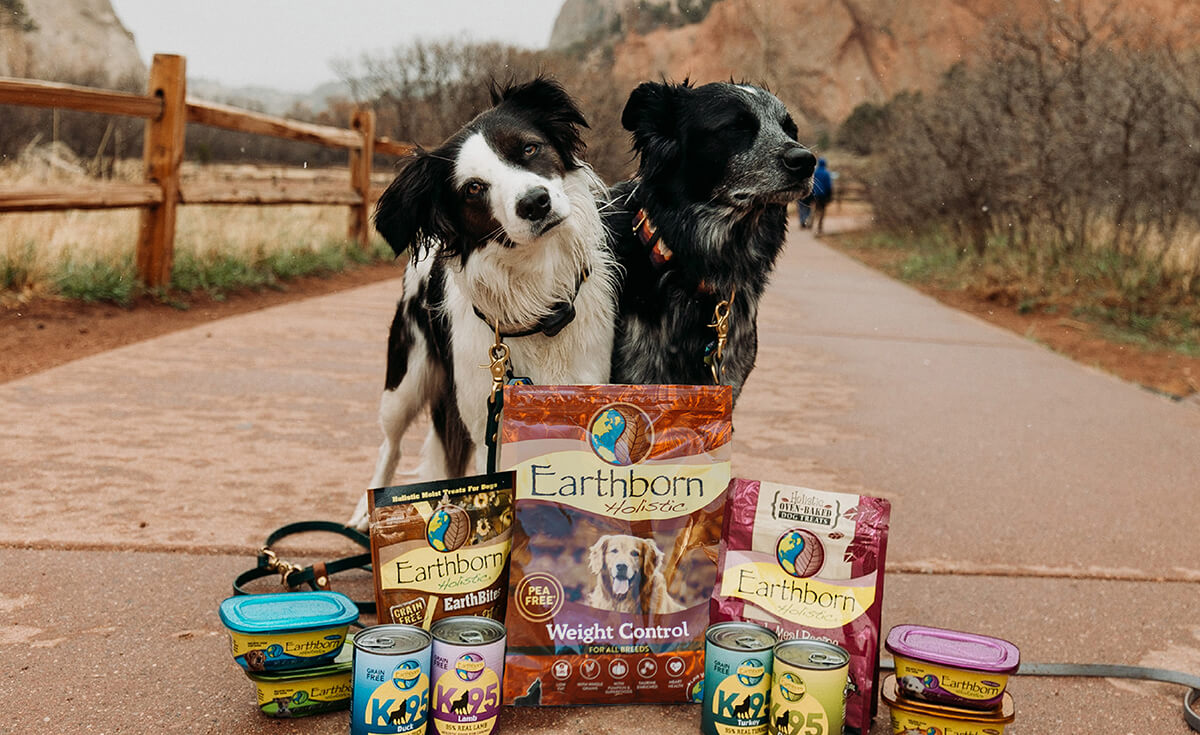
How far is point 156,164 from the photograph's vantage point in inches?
308

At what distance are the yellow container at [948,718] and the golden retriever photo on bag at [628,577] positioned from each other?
0.55 metres

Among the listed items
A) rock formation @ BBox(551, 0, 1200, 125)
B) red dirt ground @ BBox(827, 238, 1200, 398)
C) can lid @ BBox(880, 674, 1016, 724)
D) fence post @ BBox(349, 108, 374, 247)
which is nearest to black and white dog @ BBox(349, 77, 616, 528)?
can lid @ BBox(880, 674, 1016, 724)

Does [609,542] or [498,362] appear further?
[498,362]

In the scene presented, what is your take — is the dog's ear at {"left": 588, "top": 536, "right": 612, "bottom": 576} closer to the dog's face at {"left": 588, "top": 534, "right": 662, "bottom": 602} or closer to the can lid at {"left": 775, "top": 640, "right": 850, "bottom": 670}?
the dog's face at {"left": 588, "top": 534, "right": 662, "bottom": 602}

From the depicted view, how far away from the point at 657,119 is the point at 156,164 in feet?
19.7

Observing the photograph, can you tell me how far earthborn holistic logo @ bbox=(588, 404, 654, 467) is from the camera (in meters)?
2.43

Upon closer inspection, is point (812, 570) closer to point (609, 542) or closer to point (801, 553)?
point (801, 553)

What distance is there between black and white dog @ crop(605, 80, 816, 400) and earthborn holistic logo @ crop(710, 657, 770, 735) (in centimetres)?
105

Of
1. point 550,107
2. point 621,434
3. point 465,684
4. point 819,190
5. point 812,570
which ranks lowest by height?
point 465,684

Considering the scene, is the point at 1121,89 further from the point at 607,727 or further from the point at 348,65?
the point at 348,65

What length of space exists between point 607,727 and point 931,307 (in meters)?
9.84

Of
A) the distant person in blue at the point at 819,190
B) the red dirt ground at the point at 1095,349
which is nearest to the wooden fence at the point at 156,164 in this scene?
the distant person in blue at the point at 819,190

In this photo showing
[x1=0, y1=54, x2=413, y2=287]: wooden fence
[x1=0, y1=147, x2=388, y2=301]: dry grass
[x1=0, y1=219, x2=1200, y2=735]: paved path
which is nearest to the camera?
[x1=0, y1=219, x2=1200, y2=735]: paved path

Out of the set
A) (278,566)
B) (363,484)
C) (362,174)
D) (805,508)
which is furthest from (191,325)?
(805,508)
